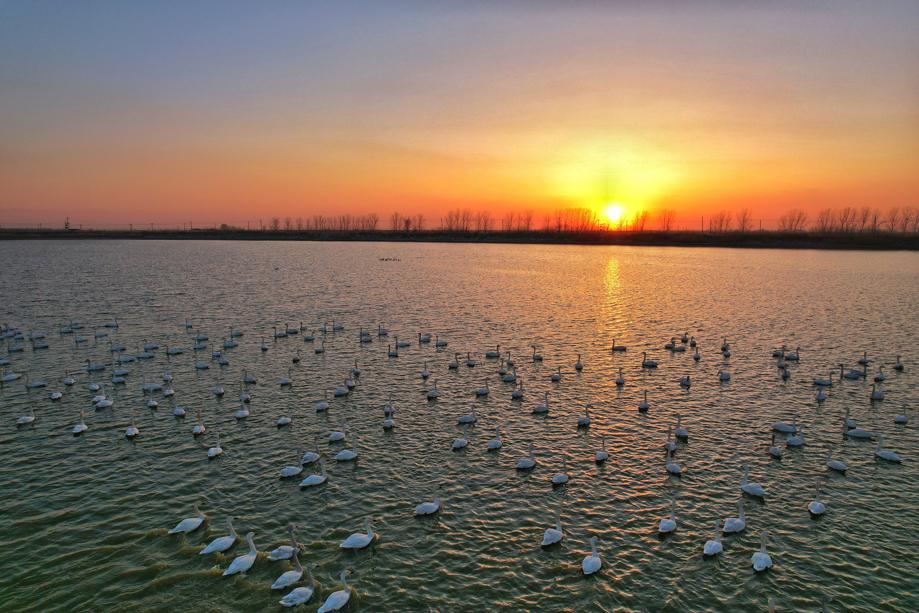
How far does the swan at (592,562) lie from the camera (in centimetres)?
1778

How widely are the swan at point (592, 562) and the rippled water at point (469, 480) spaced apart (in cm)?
31

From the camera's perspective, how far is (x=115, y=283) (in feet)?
299

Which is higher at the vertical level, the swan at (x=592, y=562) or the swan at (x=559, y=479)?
the swan at (x=559, y=479)

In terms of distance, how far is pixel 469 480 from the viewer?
24188 millimetres

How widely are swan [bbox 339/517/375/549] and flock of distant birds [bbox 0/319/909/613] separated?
1.4 inches

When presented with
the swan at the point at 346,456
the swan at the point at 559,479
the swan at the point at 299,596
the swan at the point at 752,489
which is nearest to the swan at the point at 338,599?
the swan at the point at 299,596

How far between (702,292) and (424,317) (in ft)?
169

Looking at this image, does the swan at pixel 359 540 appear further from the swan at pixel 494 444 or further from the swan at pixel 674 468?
the swan at pixel 674 468

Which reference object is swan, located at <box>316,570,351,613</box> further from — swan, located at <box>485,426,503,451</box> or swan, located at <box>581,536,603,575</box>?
swan, located at <box>485,426,503,451</box>

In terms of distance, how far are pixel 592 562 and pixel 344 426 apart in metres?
16.5

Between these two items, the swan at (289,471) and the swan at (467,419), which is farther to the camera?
the swan at (467,419)

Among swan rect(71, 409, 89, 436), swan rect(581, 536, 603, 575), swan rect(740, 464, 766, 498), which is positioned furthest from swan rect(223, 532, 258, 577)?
swan rect(740, 464, 766, 498)

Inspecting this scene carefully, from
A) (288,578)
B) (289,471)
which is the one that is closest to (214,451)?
(289,471)

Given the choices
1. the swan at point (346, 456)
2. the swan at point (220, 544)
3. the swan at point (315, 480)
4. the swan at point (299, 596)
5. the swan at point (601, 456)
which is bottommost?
the swan at point (299, 596)
